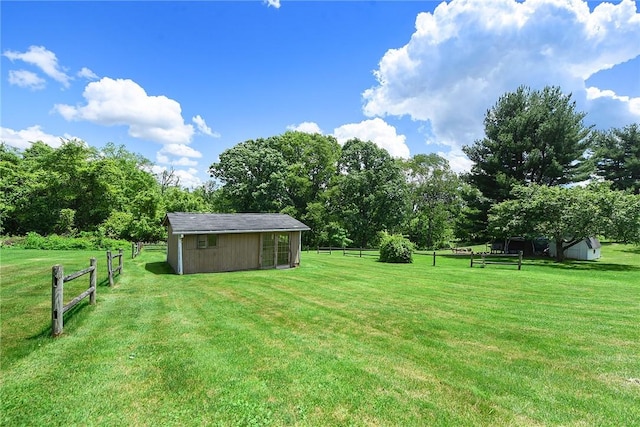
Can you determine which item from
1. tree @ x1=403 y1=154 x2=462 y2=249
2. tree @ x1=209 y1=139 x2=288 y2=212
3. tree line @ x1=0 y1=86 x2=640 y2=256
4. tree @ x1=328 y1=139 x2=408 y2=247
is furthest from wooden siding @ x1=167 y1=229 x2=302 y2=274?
tree @ x1=403 y1=154 x2=462 y2=249

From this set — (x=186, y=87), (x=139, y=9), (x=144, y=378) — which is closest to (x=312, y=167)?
(x=186, y=87)

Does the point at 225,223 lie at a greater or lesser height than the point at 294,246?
greater

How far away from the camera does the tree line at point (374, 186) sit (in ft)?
79.0

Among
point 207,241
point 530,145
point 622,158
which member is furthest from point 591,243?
point 207,241

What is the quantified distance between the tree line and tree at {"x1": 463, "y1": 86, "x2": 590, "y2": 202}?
10 centimetres

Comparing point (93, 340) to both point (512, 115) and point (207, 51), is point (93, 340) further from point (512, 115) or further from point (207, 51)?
point (512, 115)

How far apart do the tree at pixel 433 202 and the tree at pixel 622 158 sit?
16.8 meters

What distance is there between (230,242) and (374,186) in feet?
79.7

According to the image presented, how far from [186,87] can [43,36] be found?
868cm

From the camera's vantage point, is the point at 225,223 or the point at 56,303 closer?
the point at 56,303

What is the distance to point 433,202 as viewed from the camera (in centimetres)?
4481

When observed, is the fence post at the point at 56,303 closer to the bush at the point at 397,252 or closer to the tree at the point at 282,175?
the bush at the point at 397,252

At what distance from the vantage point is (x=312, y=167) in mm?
39562

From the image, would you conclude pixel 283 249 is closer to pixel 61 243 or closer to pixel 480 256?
pixel 480 256
